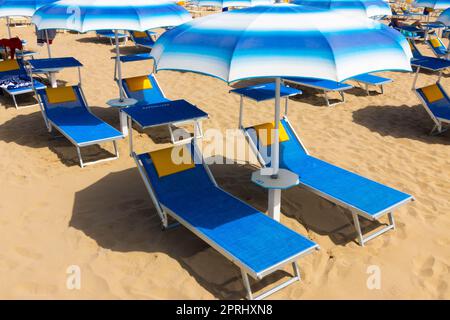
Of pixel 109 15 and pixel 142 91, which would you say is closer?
pixel 109 15

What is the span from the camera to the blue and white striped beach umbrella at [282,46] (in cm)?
298

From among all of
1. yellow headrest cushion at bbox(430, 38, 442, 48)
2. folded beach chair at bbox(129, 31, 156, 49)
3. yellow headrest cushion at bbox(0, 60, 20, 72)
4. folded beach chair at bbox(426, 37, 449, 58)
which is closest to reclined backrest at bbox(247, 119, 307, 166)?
yellow headrest cushion at bbox(0, 60, 20, 72)

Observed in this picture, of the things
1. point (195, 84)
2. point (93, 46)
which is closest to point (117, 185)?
point (195, 84)

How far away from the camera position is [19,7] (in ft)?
26.8

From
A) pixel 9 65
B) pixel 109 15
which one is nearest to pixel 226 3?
pixel 109 15

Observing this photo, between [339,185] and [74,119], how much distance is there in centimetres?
469

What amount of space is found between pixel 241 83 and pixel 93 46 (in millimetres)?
7021

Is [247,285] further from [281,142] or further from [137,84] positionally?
[137,84]

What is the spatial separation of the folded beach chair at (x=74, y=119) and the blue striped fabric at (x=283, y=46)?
10.0ft

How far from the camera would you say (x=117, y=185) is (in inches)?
227

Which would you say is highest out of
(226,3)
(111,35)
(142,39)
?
(226,3)

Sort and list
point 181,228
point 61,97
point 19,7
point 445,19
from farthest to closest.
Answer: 1. point 445,19
2. point 19,7
3. point 61,97
4. point 181,228

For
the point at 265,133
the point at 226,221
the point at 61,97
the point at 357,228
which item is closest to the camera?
the point at 226,221

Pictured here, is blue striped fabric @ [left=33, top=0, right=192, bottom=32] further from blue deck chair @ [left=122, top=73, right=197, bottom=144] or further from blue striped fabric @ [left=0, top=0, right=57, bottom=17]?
blue striped fabric @ [left=0, top=0, right=57, bottom=17]
